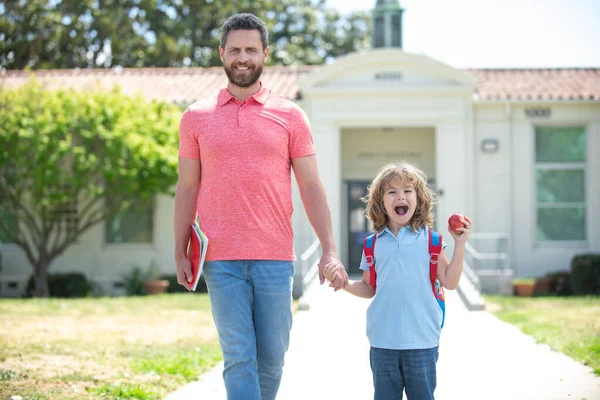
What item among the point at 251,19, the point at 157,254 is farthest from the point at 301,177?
the point at 157,254

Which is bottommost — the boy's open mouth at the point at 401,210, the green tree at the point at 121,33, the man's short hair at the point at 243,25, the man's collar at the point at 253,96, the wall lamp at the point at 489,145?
the boy's open mouth at the point at 401,210

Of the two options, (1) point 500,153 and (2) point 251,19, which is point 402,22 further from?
(2) point 251,19

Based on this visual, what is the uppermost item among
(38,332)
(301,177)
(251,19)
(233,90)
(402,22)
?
(402,22)

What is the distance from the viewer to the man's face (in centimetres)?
419

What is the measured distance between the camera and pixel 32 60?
30.5 meters

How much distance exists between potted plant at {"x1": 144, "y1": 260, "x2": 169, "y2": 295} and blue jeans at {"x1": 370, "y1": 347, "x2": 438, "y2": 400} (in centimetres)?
1344

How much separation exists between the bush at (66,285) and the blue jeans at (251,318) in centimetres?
1386

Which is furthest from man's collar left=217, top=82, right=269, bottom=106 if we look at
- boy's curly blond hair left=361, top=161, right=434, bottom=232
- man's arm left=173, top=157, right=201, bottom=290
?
boy's curly blond hair left=361, top=161, right=434, bottom=232

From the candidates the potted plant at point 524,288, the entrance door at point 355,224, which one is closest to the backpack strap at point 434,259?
the potted plant at point 524,288

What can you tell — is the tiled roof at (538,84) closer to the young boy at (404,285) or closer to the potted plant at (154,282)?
the potted plant at (154,282)

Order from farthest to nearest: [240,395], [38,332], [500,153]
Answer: [500,153]
[38,332]
[240,395]

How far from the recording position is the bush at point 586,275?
1605cm

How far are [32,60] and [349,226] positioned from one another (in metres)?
16.7

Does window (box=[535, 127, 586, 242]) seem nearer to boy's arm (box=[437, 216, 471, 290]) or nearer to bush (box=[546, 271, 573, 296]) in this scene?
bush (box=[546, 271, 573, 296])
